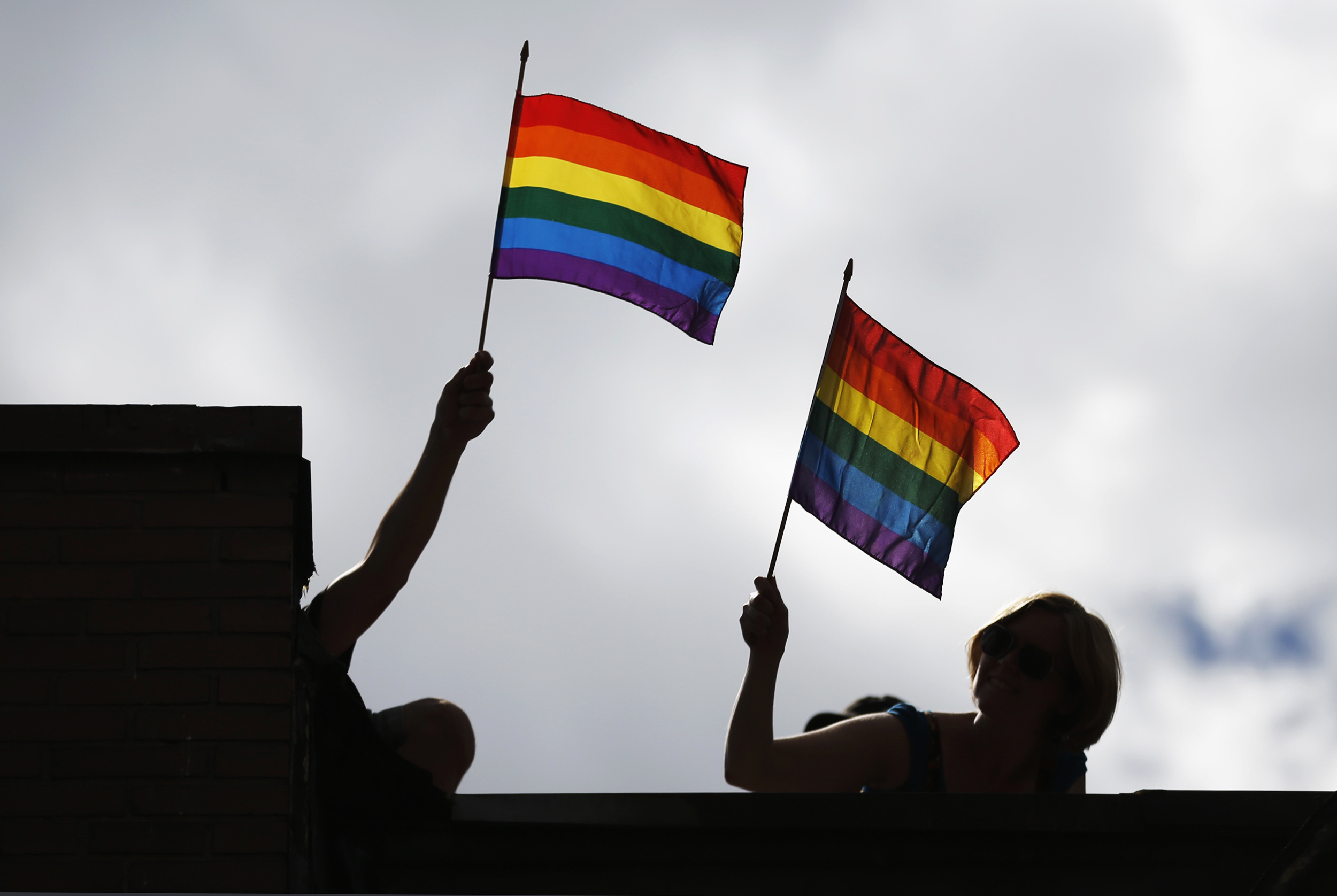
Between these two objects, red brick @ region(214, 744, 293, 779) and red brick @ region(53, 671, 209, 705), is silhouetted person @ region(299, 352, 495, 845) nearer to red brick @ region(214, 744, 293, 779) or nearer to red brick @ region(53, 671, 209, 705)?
red brick @ region(214, 744, 293, 779)

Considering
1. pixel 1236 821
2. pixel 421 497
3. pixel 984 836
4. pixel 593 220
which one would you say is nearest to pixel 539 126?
pixel 593 220

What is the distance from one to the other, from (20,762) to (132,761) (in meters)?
0.29

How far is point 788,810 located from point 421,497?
1.47 meters

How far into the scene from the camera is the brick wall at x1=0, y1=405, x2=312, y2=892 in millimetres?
3654

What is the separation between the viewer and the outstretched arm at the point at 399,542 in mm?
4121

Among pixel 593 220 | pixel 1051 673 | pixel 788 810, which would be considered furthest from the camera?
pixel 593 220

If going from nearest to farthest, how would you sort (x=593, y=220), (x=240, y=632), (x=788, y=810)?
(x=240, y=632) < (x=788, y=810) < (x=593, y=220)

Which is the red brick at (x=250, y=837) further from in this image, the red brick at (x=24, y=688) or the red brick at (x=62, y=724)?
the red brick at (x=24, y=688)

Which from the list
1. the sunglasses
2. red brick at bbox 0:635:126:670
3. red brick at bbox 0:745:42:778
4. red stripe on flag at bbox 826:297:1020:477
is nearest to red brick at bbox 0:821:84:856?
red brick at bbox 0:745:42:778

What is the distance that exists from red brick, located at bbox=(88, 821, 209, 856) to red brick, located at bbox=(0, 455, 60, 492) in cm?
99

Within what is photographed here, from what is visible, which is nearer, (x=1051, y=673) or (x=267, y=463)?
(x=267, y=463)

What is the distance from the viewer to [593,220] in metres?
5.74

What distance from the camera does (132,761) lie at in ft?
12.3

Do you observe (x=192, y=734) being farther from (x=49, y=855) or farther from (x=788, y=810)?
(x=788, y=810)
